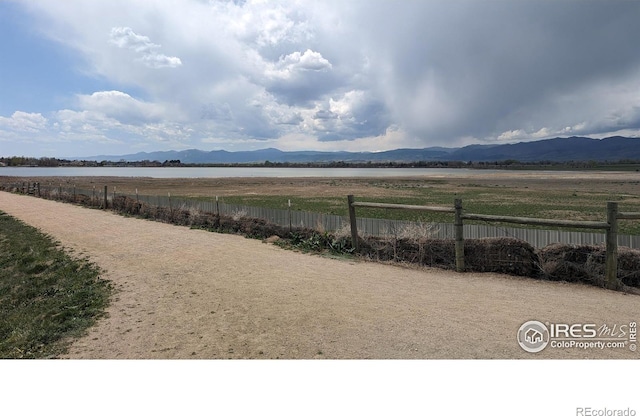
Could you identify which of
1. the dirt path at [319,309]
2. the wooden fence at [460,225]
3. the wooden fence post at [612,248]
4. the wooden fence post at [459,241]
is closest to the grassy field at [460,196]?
the wooden fence at [460,225]

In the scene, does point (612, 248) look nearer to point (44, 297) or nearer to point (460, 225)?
point (460, 225)

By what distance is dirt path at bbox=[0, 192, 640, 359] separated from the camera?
4.84m

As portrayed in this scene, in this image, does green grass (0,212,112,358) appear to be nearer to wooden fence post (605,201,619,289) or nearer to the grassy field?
wooden fence post (605,201,619,289)

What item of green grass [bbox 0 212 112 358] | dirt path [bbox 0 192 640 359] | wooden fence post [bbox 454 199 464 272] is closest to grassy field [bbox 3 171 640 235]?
wooden fence post [bbox 454 199 464 272]

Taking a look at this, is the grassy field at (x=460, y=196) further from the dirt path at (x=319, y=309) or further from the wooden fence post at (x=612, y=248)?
the dirt path at (x=319, y=309)

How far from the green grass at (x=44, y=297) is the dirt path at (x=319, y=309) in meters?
0.35

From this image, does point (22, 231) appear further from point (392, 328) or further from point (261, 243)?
point (392, 328)

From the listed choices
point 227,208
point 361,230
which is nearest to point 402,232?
point 361,230

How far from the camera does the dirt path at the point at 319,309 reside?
4.84 m

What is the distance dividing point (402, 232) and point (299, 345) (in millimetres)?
6231

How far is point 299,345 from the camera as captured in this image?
490 cm

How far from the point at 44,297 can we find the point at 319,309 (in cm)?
603

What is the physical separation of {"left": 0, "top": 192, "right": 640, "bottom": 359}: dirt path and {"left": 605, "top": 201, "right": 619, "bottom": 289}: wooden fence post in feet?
1.31

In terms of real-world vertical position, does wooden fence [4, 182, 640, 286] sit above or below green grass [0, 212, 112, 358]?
above
